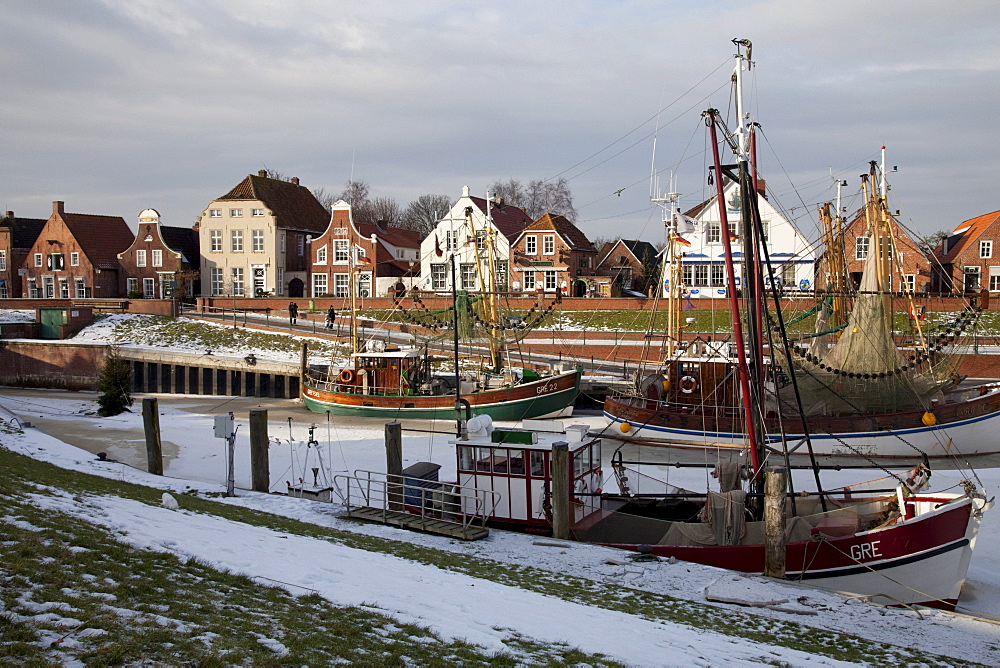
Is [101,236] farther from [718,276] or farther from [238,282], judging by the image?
[718,276]

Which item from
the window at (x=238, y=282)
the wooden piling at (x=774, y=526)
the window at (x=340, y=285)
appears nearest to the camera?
the wooden piling at (x=774, y=526)

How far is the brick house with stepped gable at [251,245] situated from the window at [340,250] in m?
3.90

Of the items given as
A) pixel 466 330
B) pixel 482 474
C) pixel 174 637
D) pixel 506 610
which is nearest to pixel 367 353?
pixel 466 330

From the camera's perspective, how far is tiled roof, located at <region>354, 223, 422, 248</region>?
6462 centimetres

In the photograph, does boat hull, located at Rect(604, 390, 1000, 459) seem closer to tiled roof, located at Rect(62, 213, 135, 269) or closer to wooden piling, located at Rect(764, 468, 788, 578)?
wooden piling, located at Rect(764, 468, 788, 578)

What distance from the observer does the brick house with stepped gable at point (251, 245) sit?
63031mm

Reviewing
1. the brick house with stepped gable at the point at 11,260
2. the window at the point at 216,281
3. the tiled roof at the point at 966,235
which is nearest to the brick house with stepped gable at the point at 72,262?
the brick house with stepped gable at the point at 11,260

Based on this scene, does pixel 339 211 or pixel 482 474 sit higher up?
pixel 339 211

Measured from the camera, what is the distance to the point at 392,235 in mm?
68438

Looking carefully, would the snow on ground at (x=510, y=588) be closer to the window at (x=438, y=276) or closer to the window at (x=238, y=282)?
the window at (x=438, y=276)

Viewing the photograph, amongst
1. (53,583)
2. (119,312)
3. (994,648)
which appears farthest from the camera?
(119,312)

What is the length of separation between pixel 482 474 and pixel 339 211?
1942 inches

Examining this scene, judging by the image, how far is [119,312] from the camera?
53250 mm

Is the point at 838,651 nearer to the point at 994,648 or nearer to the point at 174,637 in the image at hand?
the point at 994,648
